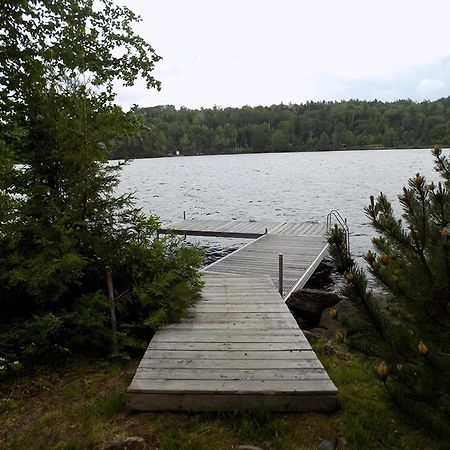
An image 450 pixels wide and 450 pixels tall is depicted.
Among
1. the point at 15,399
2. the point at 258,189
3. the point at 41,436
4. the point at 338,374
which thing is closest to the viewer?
the point at 41,436

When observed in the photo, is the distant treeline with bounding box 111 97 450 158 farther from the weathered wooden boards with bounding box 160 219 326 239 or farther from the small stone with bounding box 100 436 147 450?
the small stone with bounding box 100 436 147 450

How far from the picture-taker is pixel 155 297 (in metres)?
4.71

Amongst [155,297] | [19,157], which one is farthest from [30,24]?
[155,297]

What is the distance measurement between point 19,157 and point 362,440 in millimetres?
4327

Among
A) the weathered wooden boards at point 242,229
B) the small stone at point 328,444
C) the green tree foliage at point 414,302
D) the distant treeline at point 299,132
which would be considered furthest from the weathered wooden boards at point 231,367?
the distant treeline at point 299,132

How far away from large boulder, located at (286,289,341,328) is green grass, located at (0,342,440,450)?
14.8ft

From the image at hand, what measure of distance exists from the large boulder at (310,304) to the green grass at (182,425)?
4496 millimetres

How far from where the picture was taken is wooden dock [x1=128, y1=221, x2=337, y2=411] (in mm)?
3129

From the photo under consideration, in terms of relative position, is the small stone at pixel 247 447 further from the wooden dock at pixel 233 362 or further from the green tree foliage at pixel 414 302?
the green tree foliage at pixel 414 302

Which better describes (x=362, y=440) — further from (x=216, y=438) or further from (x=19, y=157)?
(x=19, y=157)

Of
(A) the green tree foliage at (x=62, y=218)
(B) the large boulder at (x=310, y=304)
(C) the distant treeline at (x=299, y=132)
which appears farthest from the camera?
(C) the distant treeline at (x=299, y=132)

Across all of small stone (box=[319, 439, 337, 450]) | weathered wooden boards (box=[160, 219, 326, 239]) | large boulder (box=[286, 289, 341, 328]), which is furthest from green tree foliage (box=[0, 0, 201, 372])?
weathered wooden boards (box=[160, 219, 326, 239])

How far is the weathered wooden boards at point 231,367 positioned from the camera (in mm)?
3125

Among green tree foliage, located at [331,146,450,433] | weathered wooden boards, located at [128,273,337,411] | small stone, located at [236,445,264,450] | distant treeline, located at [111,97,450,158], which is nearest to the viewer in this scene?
green tree foliage, located at [331,146,450,433]
